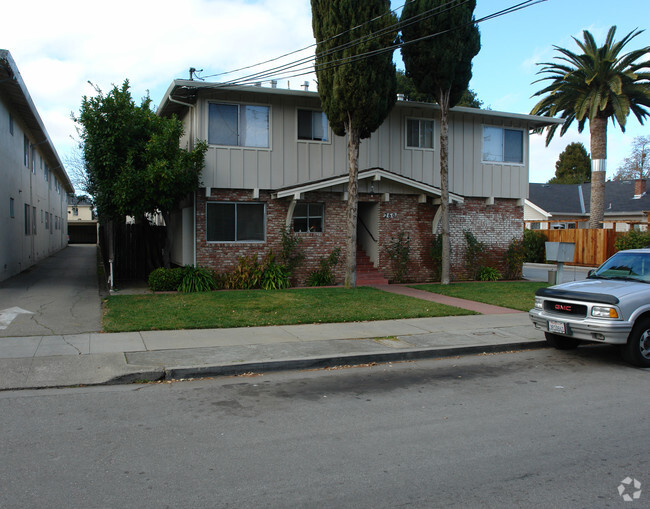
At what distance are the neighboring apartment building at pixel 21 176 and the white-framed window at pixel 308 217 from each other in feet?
29.8

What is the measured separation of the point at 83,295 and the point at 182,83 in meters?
6.47

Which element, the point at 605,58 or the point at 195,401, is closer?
the point at 195,401

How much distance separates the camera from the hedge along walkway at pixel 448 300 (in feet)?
42.7

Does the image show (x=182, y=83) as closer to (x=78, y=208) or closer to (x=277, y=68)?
(x=277, y=68)

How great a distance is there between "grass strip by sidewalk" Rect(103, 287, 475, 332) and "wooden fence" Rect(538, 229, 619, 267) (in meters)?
18.6

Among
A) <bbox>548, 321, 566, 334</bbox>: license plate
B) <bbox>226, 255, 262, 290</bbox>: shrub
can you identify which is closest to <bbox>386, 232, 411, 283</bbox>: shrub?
<bbox>226, 255, 262, 290</bbox>: shrub

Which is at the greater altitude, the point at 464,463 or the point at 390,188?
the point at 390,188

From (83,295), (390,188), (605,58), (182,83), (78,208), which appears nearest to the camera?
(83,295)

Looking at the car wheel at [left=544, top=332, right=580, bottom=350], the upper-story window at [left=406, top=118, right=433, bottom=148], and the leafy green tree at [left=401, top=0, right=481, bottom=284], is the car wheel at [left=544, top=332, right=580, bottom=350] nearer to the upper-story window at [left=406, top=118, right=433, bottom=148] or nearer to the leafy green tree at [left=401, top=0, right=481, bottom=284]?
the leafy green tree at [left=401, top=0, right=481, bottom=284]

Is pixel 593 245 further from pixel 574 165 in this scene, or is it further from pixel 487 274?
pixel 574 165

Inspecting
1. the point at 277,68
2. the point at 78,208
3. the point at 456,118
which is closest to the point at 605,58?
the point at 456,118

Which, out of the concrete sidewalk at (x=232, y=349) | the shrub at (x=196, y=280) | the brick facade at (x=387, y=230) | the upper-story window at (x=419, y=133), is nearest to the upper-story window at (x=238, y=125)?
the brick facade at (x=387, y=230)

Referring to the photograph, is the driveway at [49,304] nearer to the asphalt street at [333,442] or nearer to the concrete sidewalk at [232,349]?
the concrete sidewalk at [232,349]

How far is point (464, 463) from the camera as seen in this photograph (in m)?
4.57
